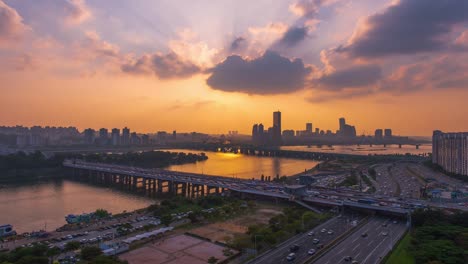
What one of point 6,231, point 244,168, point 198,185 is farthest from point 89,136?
point 6,231

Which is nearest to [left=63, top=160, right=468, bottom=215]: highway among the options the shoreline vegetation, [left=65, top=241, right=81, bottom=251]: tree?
the shoreline vegetation

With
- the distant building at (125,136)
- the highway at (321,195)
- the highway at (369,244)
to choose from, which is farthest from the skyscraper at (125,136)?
the highway at (369,244)

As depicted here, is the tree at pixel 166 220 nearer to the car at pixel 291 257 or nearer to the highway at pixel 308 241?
the highway at pixel 308 241

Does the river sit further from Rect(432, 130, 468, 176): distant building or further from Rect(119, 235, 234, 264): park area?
Rect(119, 235, 234, 264): park area

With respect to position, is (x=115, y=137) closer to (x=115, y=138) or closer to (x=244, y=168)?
(x=115, y=138)

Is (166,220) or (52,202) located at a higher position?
(166,220)
